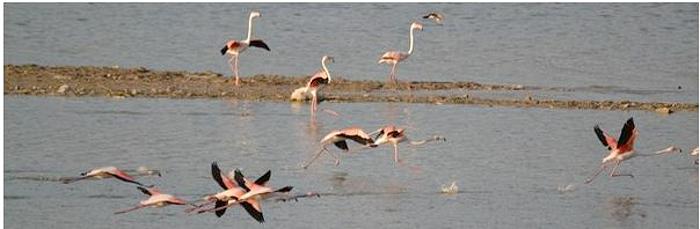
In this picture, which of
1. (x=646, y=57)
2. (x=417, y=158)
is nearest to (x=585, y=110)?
(x=417, y=158)

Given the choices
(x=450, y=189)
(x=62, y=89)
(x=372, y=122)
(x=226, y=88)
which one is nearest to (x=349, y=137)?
(x=450, y=189)

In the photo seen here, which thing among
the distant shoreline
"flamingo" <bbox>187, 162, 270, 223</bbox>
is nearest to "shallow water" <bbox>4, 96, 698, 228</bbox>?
the distant shoreline

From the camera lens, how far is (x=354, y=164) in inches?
364

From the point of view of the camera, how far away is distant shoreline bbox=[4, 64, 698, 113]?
40.3ft

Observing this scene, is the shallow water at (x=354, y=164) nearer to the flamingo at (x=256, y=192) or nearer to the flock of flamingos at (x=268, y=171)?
the flock of flamingos at (x=268, y=171)

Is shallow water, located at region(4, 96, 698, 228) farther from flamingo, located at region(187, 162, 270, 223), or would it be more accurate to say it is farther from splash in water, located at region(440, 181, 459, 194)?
flamingo, located at region(187, 162, 270, 223)

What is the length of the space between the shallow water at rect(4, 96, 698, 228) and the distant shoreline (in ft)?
1.03

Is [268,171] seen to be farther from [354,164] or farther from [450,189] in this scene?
[354,164]

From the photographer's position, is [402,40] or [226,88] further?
[402,40]

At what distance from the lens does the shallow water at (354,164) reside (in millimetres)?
7613

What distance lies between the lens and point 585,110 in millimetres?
12023

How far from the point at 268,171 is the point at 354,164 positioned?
10.5 feet

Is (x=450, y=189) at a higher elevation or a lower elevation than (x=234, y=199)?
lower

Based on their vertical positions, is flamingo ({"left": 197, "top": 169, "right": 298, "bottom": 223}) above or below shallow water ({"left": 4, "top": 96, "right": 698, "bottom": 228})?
above
